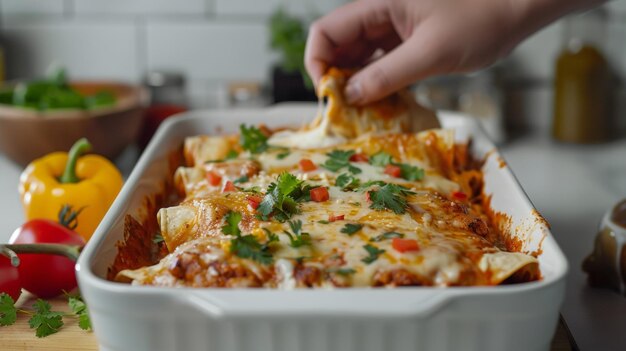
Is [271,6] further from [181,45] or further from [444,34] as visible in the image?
[444,34]

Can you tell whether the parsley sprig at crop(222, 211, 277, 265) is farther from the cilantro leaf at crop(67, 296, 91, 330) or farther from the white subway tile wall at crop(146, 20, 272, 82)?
the white subway tile wall at crop(146, 20, 272, 82)

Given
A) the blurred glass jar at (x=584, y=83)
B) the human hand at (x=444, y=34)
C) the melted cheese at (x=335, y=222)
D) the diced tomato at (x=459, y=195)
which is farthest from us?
the blurred glass jar at (x=584, y=83)

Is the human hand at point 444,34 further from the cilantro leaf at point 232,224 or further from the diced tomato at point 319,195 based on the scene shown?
the cilantro leaf at point 232,224

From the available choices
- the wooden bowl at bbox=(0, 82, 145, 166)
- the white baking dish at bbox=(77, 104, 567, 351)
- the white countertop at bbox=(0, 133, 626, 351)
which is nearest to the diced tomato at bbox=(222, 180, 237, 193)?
the white baking dish at bbox=(77, 104, 567, 351)

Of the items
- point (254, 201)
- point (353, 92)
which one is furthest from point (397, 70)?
point (254, 201)

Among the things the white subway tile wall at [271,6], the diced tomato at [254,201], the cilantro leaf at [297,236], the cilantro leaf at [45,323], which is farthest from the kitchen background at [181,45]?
the cilantro leaf at [297,236]

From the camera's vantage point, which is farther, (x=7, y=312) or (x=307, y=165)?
(x=307, y=165)
